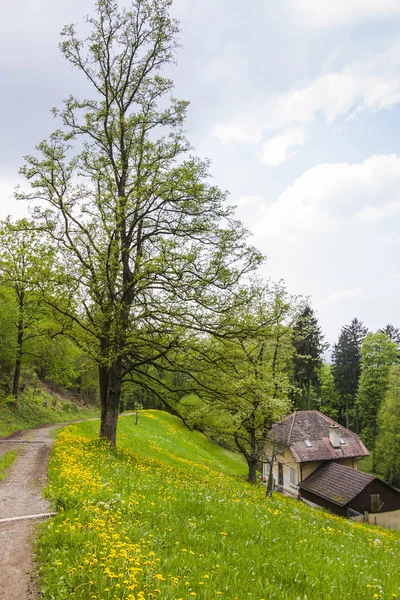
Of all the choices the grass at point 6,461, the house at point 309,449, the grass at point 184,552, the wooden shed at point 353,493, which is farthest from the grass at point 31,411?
the wooden shed at point 353,493

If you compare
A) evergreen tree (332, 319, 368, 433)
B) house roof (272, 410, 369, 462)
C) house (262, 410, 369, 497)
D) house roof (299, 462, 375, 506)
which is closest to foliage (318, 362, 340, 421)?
evergreen tree (332, 319, 368, 433)

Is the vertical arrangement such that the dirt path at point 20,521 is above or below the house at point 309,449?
above

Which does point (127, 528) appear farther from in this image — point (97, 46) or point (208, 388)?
point (97, 46)

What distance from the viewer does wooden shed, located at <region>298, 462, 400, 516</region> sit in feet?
106

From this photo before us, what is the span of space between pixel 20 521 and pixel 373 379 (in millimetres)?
71476

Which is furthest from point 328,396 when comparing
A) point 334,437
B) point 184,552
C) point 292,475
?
point 184,552

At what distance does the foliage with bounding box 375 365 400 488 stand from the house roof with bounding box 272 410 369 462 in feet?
38.0

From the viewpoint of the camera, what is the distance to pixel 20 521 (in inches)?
314

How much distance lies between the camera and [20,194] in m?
17.4

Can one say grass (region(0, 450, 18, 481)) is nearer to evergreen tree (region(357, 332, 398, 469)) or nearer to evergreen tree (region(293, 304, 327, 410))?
evergreen tree (region(293, 304, 327, 410))

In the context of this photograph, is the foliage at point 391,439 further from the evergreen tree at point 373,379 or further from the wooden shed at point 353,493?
the wooden shed at point 353,493

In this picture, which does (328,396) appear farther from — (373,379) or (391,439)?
(391,439)

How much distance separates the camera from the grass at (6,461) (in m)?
13.9

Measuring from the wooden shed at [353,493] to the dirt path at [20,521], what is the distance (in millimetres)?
27060
